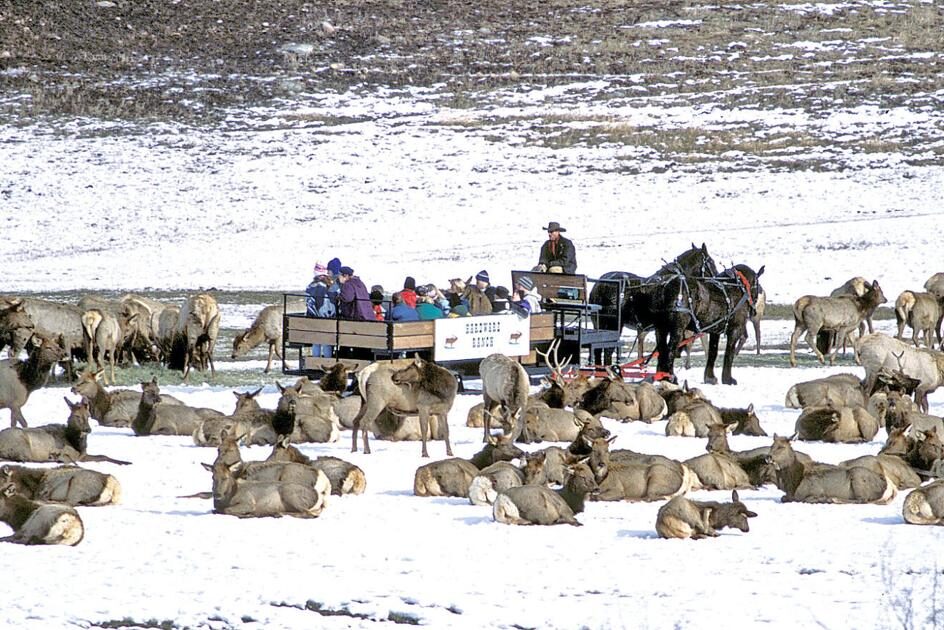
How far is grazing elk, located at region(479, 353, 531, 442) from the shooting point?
14.9 metres

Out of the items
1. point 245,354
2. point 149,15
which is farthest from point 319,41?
point 245,354

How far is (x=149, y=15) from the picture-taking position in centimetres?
6912

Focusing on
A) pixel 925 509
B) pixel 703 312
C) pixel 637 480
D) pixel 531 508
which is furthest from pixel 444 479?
pixel 703 312

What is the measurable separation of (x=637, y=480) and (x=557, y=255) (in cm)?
978

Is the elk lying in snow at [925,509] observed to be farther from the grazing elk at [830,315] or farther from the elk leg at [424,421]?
the grazing elk at [830,315]

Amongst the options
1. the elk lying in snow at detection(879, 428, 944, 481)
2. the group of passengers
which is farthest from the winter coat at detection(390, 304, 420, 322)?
the elk lying in snow at detection(879, 428, 944, 481)

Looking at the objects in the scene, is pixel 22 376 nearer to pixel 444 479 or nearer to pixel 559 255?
pixel 444 479

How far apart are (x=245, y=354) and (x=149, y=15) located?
1926 inches

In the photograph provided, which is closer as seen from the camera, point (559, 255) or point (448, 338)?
point (448, 338)

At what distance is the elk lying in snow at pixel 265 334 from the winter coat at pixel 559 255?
11.9 feet

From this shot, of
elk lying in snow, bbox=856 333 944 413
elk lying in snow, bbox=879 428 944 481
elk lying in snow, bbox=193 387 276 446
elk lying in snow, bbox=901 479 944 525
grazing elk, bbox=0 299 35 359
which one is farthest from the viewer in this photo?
grazing elk, bbox=0 299 35 359

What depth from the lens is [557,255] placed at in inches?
843

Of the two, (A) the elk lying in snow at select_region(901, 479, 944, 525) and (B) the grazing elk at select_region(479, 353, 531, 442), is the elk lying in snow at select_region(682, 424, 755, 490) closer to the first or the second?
(A) the elk lying in snow at select_region(901, 479, 944, 525)

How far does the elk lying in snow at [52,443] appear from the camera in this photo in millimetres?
12695
